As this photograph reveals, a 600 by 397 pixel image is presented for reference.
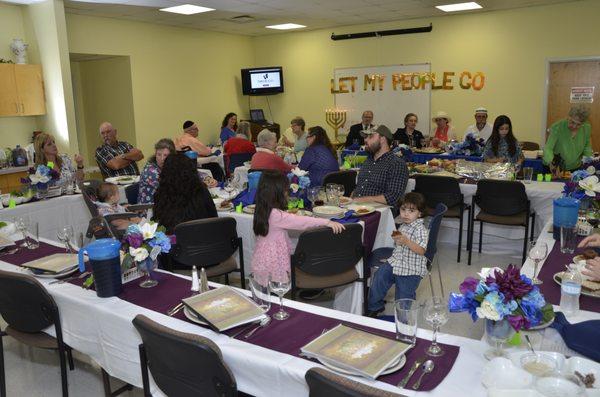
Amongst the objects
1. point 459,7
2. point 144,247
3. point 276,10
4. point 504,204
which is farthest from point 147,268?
point 459,7

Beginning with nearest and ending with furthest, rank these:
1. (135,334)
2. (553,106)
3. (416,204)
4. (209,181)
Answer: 1. (135,334)
2. (416,204)
3. (209,181)
4. (553,106)

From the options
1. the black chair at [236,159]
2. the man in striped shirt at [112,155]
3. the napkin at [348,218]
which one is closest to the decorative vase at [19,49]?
the man in striped shirt at [112,155]

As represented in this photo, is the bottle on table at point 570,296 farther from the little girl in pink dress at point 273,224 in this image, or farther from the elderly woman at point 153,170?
the elderly woman at point 153,170

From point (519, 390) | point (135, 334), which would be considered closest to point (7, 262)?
point (135, 334)

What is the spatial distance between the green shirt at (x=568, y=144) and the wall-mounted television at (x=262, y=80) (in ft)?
22.2

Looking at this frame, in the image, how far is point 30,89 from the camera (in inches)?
277

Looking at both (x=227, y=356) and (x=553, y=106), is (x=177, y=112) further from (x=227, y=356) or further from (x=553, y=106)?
(x=227, y=356)

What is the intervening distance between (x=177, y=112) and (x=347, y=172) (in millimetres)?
5483

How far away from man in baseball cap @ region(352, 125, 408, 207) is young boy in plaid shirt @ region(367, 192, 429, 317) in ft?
3.30

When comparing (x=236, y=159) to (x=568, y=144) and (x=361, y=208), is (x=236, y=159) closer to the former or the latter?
(x=361, y=208)

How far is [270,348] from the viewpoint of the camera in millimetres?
1896

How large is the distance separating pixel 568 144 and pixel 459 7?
3.80 meters

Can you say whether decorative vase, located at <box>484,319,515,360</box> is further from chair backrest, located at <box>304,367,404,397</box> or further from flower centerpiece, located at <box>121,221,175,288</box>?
flower centerpiece, located at <box>121,221,175,288</box>

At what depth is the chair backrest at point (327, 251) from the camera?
327 cm
